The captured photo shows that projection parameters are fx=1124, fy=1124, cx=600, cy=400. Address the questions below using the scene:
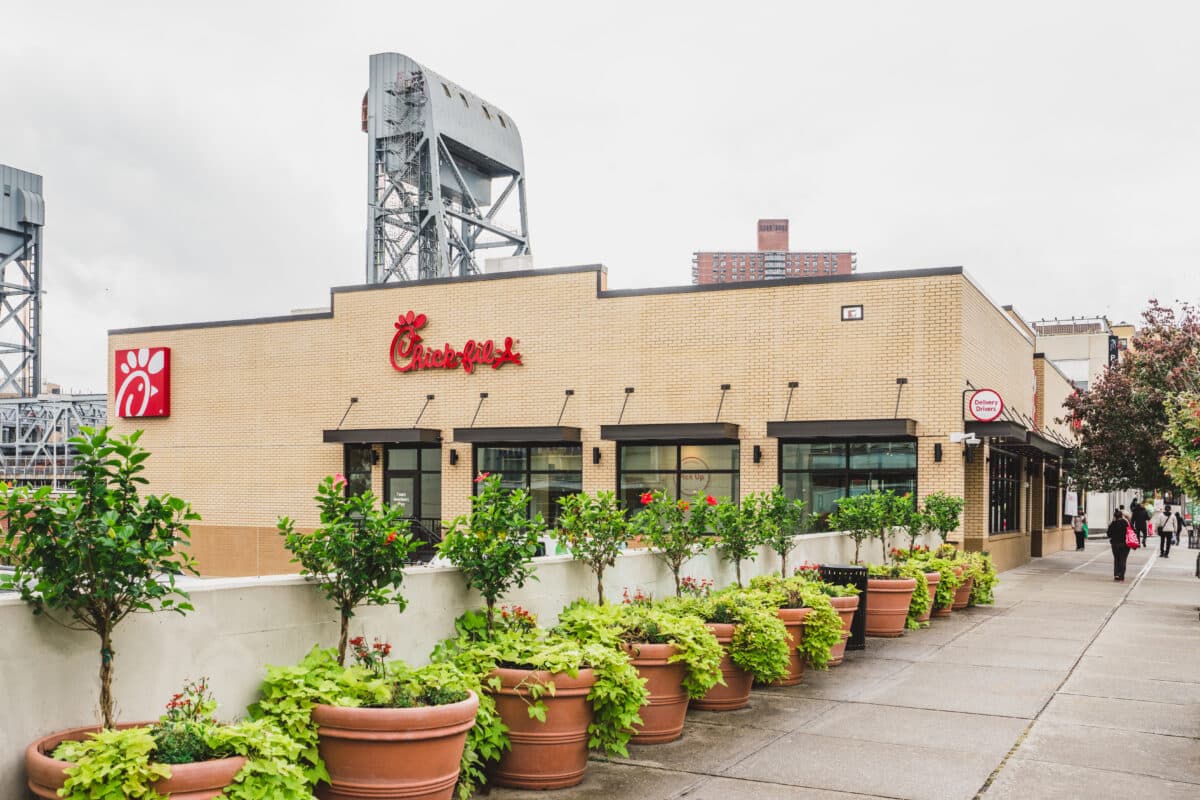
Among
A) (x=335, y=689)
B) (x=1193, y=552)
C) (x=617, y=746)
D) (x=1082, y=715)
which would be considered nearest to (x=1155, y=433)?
(x=1193, y=552)

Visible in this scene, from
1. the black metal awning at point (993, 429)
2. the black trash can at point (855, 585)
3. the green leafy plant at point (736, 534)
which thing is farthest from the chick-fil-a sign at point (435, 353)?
the green leafy plant at point (736, 534)

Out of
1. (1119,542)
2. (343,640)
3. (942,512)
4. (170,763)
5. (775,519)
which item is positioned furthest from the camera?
(1119,542)

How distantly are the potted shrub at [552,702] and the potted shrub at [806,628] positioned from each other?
3.49m

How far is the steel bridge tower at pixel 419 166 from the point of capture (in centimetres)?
6488

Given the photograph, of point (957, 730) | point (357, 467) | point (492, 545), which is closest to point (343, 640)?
point (492, 545)

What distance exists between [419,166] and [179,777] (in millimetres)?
63248

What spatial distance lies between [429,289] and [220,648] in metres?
21.5

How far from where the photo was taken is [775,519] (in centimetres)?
1305

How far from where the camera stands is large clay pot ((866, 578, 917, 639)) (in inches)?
561

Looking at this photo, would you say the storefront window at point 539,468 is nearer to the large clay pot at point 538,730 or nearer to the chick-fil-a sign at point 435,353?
the chick-fil-a sign at point 435,353

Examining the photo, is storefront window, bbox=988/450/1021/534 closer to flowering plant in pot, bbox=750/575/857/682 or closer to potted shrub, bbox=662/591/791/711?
flowering plant in pot, bbox=750/575/857/682

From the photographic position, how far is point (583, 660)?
7.42 meters

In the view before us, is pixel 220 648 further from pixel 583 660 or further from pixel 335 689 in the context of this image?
pixel 583 660

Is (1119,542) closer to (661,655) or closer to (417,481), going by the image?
(417,481)
